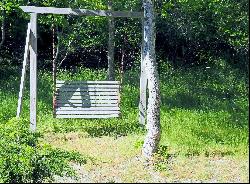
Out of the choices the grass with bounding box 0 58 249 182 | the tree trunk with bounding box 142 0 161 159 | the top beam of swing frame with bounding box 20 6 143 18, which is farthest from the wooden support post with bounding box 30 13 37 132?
the tree trunk with bounding box 142 0 161 159

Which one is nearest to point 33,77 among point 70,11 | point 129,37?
point 70,11

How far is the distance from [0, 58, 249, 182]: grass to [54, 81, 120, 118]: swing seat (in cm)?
34

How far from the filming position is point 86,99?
878cm

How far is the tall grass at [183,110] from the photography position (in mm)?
4473

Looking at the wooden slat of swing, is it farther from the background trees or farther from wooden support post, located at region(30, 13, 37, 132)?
the background trees

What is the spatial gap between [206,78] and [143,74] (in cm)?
462

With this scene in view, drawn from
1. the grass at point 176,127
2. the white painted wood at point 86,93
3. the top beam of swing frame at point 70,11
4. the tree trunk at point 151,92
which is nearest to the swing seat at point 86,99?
the white painted wood at point 86,93

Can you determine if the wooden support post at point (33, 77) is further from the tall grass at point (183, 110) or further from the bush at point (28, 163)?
the bush at point (28, 163)

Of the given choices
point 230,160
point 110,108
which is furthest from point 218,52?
point 230,160

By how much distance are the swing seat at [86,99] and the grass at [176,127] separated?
0.34 metres

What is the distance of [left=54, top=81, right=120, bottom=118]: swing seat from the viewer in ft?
28.1

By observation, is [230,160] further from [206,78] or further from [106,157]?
[206,78]

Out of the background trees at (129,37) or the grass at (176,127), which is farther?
the background trees at (129,37)

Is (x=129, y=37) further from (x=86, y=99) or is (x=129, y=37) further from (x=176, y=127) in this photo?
(x=176, y=127)
